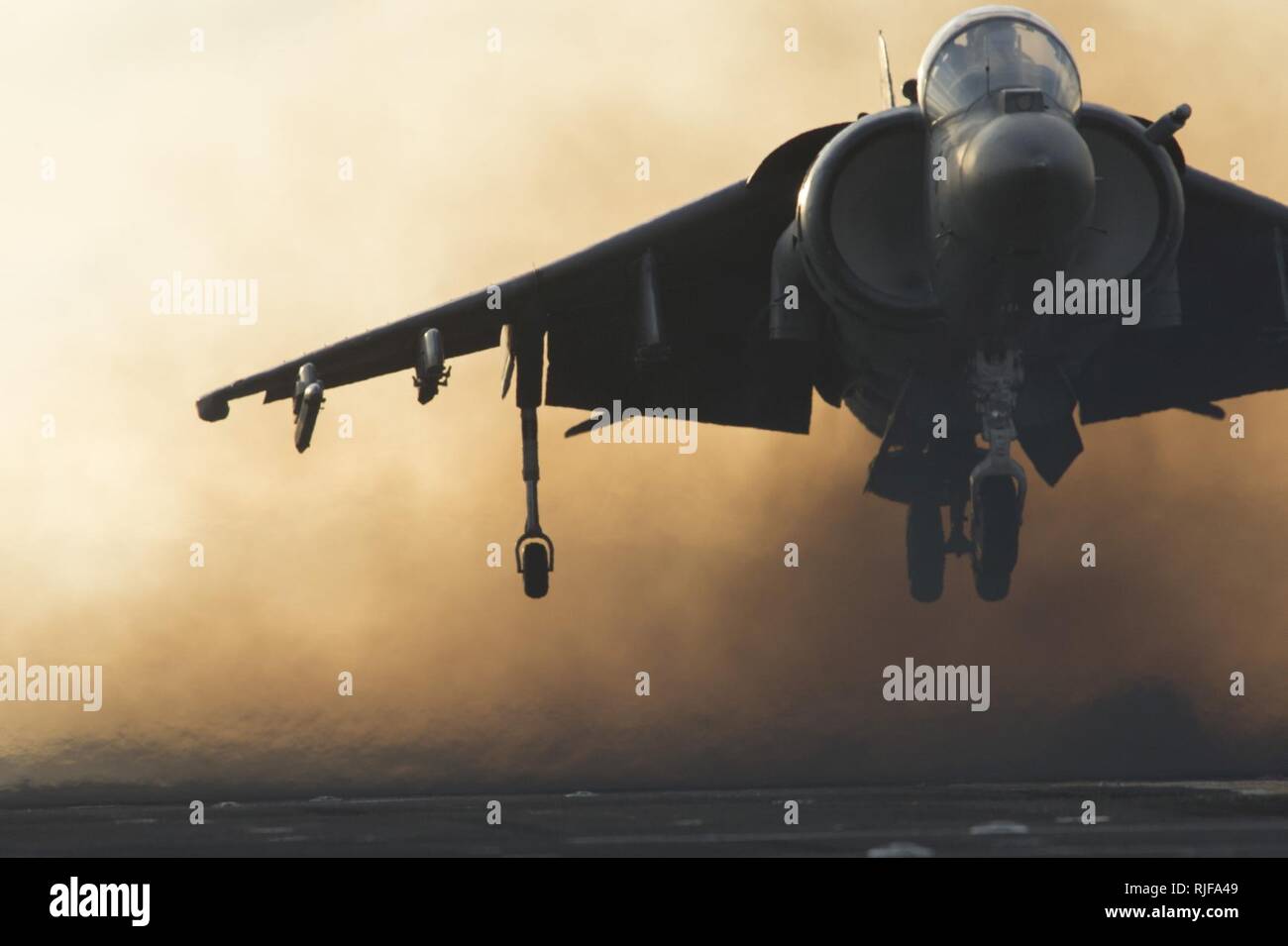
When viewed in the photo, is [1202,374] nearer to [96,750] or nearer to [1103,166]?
[1103,166]

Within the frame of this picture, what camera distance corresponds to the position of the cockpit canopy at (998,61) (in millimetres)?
16359

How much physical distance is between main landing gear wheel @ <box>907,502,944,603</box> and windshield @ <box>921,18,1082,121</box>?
5.99 metres

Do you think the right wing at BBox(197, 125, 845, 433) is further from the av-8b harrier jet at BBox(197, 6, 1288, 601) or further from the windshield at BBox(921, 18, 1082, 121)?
the windshield at BBox(921, 18, 1082, 121)

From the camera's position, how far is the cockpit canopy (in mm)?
16359

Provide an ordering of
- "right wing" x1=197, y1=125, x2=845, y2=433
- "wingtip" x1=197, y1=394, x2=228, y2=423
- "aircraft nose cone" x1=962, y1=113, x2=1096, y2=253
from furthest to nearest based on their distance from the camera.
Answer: "wingtip" x1=197, y1=394, x2=228, y2=423
"right wing" x1=197, y1=125, x2=845, y2=433
"aircraft nose cone" x1=962, y1=113, x2=1096, y2=253

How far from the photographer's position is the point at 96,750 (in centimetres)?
2161

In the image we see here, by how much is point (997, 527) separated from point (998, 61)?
4.09 metres

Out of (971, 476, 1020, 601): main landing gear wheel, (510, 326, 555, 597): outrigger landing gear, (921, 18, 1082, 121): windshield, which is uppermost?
(921, 18, 1082, 121): windshield

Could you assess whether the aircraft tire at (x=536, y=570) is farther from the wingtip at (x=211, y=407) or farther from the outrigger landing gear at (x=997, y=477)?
the outrigger landing gear at (x=997, y=477)

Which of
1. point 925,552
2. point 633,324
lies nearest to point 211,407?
point 633,324

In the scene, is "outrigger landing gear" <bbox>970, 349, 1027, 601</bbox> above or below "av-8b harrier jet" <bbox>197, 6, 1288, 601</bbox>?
below

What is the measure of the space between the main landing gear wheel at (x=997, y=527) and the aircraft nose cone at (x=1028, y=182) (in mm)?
2160

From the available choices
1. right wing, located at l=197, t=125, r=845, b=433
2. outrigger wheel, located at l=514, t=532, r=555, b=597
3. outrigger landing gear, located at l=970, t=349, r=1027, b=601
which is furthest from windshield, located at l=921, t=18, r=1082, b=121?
outrigger wheel, located at l=514, t=532, r=555, b=597

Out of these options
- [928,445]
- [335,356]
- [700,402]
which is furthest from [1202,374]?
[335,356]
